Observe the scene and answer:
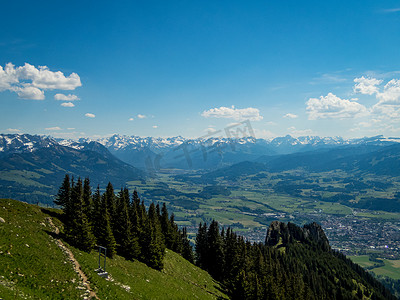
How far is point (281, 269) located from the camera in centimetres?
9806

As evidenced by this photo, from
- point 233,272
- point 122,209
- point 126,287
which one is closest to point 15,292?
point 126,287

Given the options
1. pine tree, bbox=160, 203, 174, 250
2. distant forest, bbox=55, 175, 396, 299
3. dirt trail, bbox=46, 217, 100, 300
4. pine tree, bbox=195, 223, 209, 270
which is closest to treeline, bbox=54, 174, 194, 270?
distant forest, bbox=55, 175, 396, 299

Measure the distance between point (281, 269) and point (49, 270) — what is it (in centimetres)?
9074

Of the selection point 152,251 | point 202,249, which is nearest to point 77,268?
point 152,251

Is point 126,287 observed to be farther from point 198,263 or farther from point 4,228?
point 198,263

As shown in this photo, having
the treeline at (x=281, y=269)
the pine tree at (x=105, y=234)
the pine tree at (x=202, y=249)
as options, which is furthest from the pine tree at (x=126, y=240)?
the pine tree at (x=202, y=249)

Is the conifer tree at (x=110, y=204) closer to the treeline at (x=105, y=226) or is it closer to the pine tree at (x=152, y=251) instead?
the treeline at (x=105, y=226)

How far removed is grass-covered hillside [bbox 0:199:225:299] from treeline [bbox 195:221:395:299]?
996 inches

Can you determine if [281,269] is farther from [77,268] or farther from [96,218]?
[77,268]

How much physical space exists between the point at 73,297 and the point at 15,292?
599 centimetres

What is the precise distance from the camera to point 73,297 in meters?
26.1

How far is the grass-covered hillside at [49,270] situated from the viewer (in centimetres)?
2550

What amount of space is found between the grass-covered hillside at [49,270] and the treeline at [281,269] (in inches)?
996

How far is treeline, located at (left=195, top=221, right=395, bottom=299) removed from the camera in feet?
223
